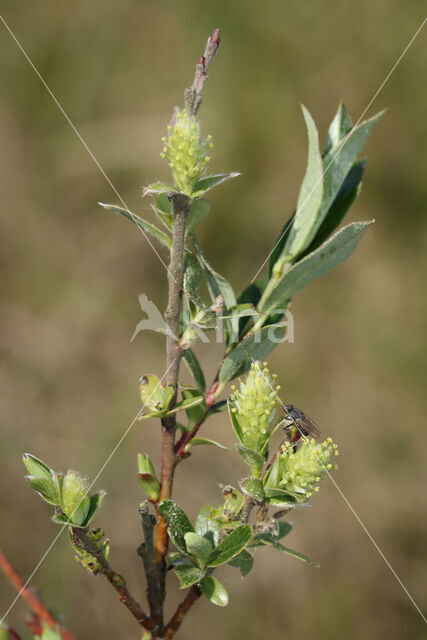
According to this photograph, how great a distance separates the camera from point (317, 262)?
41.7 inches

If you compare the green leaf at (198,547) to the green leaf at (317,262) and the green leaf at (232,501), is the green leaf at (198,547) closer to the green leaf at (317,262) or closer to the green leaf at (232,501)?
the green leaf at (232,501)

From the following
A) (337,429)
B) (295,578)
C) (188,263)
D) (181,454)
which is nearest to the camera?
(188,263)

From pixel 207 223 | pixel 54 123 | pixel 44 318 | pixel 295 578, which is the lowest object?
pixel 295 578

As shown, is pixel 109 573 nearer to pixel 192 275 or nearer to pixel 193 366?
pixel 193 366

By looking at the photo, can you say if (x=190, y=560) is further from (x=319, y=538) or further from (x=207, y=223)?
(x=207, y=223)

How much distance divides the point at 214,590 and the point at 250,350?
17.5 inches

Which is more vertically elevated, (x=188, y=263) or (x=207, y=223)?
(x=207, y=223)

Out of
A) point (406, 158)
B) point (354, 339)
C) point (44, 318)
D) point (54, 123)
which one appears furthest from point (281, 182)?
point (44, 318)

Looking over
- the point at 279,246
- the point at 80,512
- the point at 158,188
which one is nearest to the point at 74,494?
the point at 80,512

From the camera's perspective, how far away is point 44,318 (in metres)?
4.01

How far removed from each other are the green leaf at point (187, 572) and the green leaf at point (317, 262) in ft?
1.64

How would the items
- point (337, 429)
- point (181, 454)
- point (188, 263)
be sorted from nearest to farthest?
point (188, 263) < point (181, 454) < point (337, 429)

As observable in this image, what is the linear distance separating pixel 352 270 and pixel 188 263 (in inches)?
133

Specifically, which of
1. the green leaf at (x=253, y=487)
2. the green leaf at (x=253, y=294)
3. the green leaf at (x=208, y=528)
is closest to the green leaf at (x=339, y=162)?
the green leaf at (x=253, y=294)
